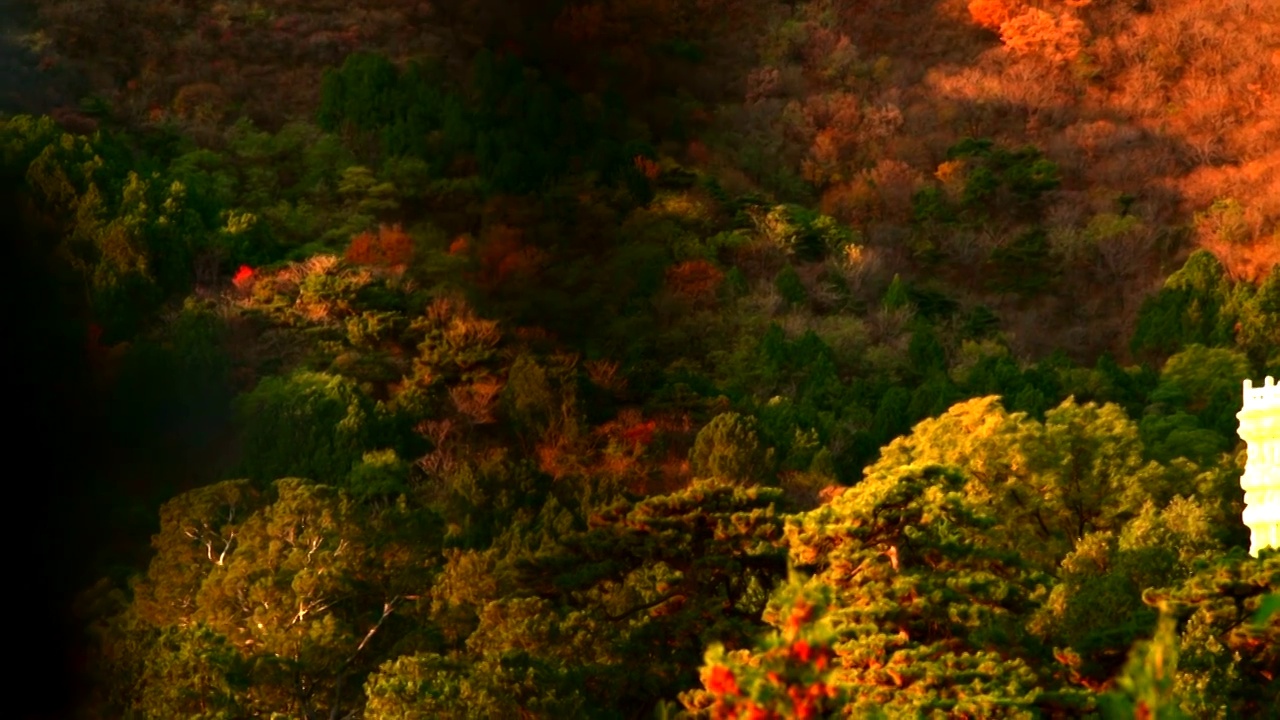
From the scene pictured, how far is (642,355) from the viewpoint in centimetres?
5906

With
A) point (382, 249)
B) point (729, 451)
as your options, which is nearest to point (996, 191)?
point (382, 249)

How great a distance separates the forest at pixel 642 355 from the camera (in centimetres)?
3109

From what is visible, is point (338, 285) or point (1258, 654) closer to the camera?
point (1258, 654)

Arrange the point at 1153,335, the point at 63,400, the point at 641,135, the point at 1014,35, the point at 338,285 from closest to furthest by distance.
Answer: the point at 63,400
the point at 338,285
the point at 1153,335
the point at 641,135
the point at 1014,35

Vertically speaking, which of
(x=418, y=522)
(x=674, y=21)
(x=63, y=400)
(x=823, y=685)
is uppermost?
(x=823, y=685)

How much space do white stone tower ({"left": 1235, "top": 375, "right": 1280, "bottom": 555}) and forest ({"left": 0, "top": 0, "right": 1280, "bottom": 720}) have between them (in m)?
1.04

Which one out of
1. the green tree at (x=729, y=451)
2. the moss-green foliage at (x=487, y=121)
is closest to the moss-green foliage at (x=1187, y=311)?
the moss-green foliage at (x=487, y=121)

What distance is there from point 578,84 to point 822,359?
21413 millimetres

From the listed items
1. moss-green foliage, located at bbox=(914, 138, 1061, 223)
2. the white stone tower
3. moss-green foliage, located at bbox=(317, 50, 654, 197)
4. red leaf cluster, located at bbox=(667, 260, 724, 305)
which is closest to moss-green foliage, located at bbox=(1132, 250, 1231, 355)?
red leaf cluster, located at bbox=(667, 260, 724, 305)

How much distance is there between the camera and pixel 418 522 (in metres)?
38.2

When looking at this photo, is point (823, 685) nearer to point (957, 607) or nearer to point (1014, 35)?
point (957, 607)

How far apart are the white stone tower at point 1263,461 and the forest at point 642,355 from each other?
104cm

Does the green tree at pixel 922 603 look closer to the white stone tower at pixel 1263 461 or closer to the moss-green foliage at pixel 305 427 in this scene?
the white stone tower at pixel 1263 461

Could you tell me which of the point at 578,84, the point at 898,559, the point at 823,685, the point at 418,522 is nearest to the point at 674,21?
the point at 578,84
